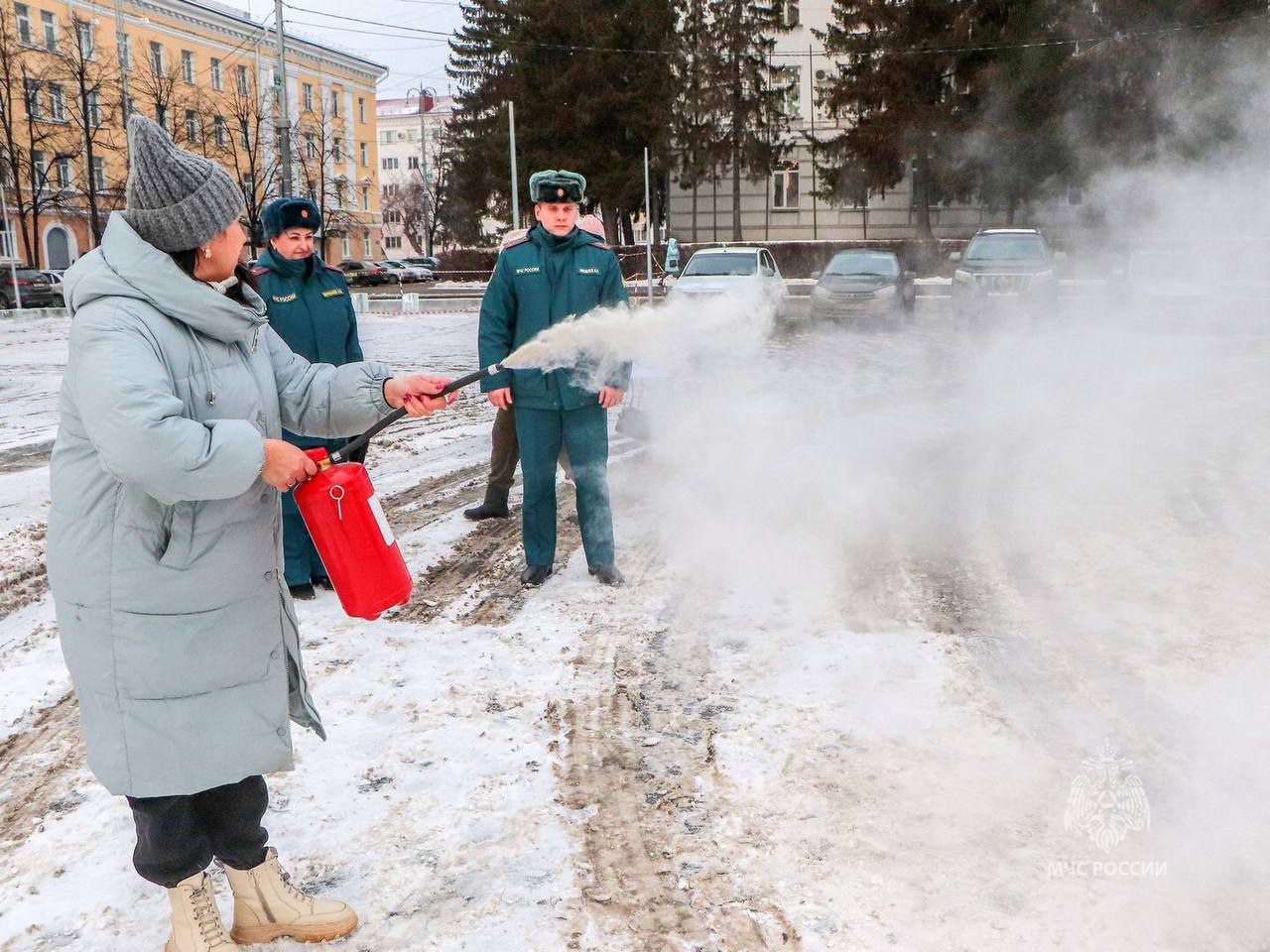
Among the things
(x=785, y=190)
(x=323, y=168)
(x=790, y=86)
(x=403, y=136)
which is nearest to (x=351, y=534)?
(x=323, y=168)

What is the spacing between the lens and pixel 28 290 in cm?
3078

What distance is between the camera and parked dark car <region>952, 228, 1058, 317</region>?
18875 millimetres

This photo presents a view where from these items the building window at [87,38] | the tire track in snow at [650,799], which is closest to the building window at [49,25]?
the building window at [87,38]

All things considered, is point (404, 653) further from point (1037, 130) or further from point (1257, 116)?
point (1037, 130)

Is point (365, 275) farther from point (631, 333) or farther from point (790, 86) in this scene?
point (631, 333)

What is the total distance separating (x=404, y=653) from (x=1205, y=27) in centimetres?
1959

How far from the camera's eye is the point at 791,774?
3.40m

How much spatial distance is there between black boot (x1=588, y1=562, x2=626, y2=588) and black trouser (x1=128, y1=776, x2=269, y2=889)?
9.52ft

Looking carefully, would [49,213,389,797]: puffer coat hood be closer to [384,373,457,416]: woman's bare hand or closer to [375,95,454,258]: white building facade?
[384,373,457,416]: woman's bare hand

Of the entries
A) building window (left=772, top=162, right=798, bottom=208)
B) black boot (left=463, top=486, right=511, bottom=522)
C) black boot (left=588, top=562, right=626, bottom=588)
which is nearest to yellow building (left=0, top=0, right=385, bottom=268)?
building window (left=772, top=162, right=798, bottom=208)

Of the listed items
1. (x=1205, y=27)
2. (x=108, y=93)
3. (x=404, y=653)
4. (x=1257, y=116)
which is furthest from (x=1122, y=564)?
(x=108, y=93)

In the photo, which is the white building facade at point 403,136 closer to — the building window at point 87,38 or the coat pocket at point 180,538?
the building window at point 87,38

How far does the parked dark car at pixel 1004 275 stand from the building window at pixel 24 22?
41231 millimetres

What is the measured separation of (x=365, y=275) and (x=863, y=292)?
35.9 m
